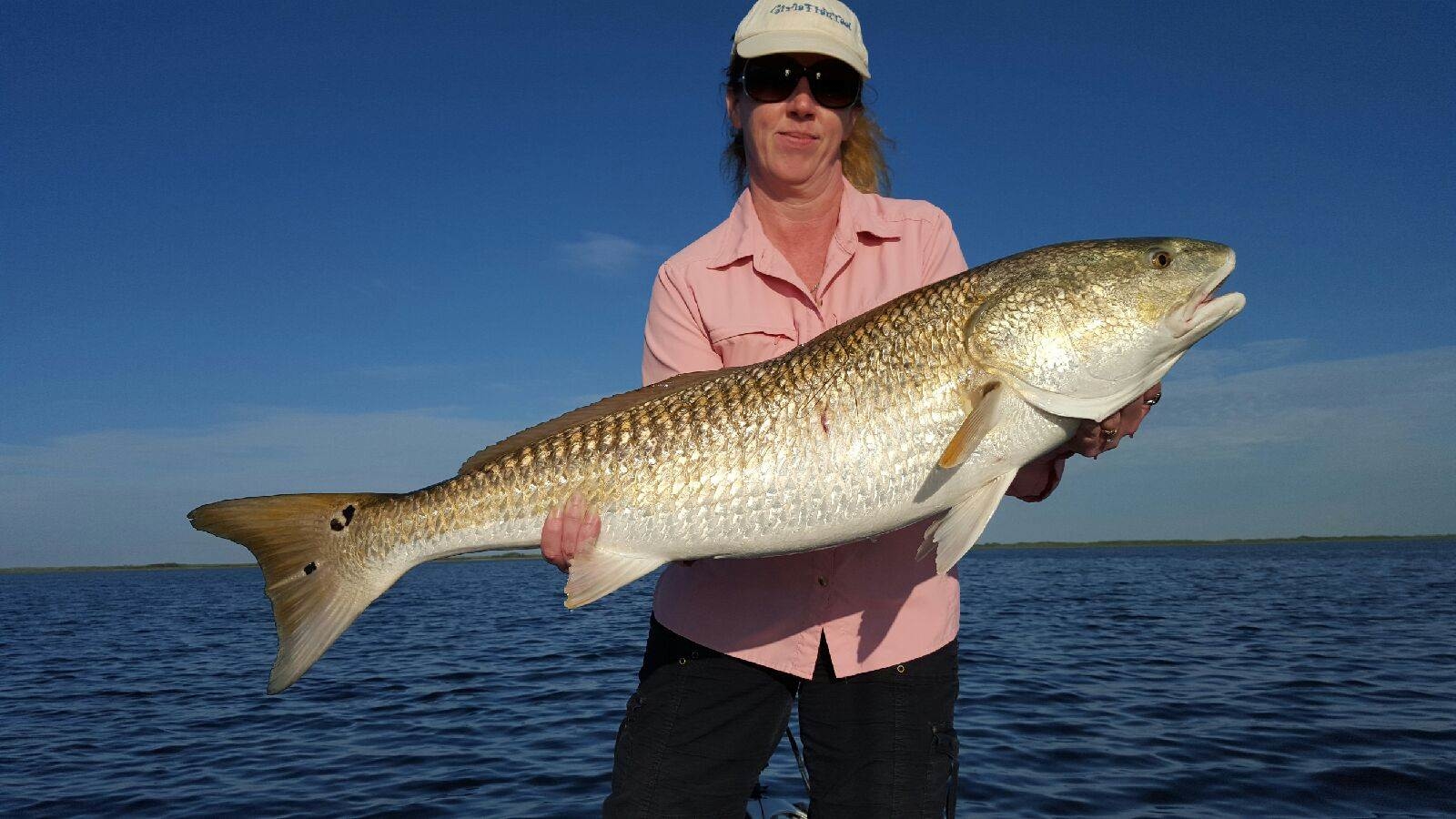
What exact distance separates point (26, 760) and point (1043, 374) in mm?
11609

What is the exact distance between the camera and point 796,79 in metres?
3.78

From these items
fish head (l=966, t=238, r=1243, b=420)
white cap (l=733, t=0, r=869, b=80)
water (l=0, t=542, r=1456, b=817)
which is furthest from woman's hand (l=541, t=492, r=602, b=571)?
water (l=0, t=542, r=1456, b=817)

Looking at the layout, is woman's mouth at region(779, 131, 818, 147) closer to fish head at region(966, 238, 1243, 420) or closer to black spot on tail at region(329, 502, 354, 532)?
fish head at region(966, 238, 1243, 420)

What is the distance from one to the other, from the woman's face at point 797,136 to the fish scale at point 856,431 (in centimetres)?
82

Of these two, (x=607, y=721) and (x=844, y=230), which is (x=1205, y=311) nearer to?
(x=844, y=230)

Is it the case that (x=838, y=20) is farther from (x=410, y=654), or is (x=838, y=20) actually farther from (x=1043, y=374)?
(x=410, y=654)

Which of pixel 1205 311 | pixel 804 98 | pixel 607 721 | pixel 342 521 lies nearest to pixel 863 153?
pixel 804 98

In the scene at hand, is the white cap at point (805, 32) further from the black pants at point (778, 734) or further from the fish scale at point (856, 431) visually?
the black pants at point (778, 734)

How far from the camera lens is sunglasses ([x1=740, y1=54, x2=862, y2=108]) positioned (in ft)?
12.4

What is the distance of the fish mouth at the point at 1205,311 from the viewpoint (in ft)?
10.6

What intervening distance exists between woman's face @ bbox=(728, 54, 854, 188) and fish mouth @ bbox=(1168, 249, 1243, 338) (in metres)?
1.48

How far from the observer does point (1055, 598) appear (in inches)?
1055

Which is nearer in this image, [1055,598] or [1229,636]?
[1229,636]

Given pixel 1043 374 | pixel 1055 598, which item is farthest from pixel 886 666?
pixel 1055 598
